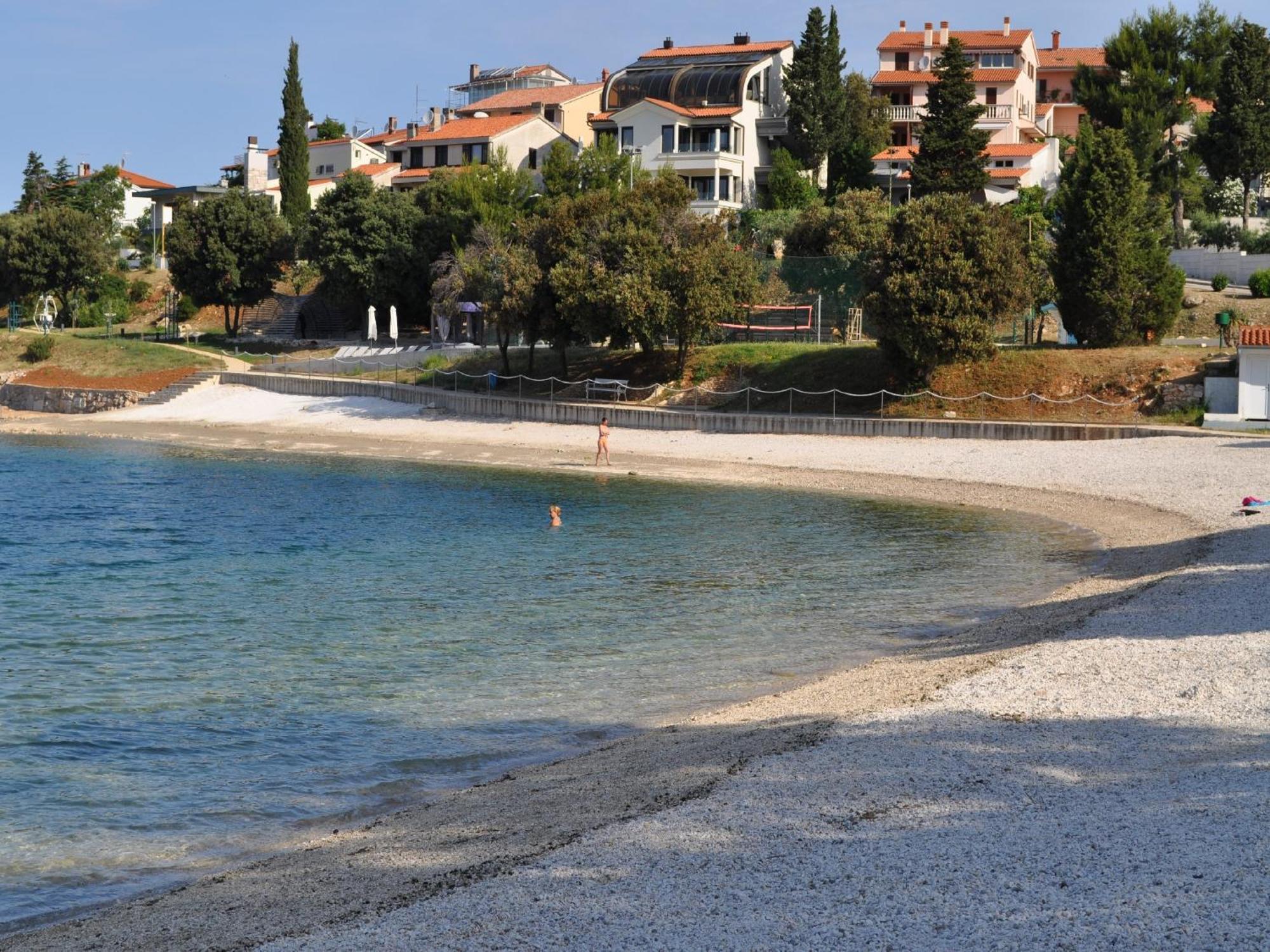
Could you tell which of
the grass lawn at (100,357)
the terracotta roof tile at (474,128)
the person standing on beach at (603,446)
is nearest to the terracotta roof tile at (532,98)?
the terracotta roof tile at (474,128)

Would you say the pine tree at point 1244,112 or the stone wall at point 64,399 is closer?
the stone wall at point 64,399

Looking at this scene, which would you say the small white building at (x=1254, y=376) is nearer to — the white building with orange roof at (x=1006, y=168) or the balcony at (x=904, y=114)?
the white building with orange roof at (x=1006, y=168)

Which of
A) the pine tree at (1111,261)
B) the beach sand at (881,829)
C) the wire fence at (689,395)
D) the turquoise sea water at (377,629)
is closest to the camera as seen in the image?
the beach sand at (881,829)

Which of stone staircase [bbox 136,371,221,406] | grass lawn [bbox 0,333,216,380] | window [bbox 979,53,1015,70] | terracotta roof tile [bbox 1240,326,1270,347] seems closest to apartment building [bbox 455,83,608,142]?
window [bbox 979,53,1015,70]

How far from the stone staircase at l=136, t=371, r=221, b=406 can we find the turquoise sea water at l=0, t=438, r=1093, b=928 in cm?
2323

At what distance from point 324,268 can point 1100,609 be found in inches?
2246

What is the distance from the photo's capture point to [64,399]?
63.6m

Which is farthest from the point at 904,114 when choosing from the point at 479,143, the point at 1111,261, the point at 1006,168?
the point at 1111,261

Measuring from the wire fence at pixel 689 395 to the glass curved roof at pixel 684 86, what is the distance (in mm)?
33100

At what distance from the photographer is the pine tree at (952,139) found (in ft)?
220

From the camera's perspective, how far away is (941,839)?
28.8 ft

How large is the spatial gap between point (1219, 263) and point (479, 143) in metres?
47.7

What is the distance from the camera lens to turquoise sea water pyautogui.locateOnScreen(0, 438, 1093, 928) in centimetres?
1252

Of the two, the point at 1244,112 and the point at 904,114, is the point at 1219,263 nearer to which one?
the point at 1244,112
